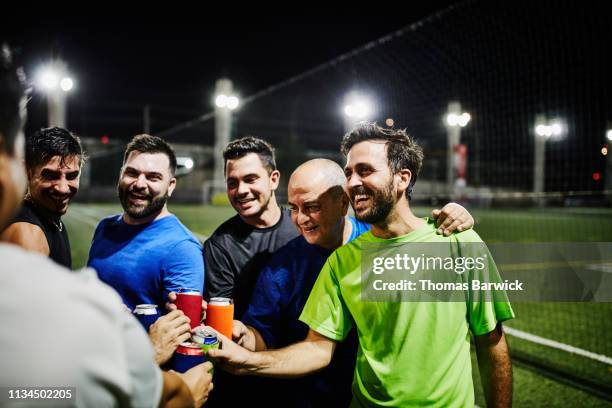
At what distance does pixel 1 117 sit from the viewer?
94 centimetres

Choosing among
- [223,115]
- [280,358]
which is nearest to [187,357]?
[280,358]

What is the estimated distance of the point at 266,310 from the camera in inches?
91.4

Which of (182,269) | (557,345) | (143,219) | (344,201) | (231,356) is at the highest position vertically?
(344,201)

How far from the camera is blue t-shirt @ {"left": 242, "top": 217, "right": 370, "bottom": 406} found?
7.34 feet

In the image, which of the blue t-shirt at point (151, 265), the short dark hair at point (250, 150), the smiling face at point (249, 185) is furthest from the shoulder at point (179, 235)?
the short dark hair at point (250, 150)

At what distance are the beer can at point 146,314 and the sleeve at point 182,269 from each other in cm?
61

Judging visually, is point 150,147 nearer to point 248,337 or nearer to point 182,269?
point 182,269

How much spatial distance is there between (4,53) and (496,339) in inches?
80.1

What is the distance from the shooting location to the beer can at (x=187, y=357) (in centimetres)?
161

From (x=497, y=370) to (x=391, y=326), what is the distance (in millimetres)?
510

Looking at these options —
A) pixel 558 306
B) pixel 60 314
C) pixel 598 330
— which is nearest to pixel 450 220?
pixel 60 314

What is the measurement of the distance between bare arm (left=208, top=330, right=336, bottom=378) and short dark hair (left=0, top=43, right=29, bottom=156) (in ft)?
3.41

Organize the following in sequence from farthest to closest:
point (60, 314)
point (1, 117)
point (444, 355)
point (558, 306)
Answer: point (558, 306)
point (444, 355)
point (1, 117)
point (60, 314)

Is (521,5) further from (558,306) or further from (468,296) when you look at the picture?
(468,296)
